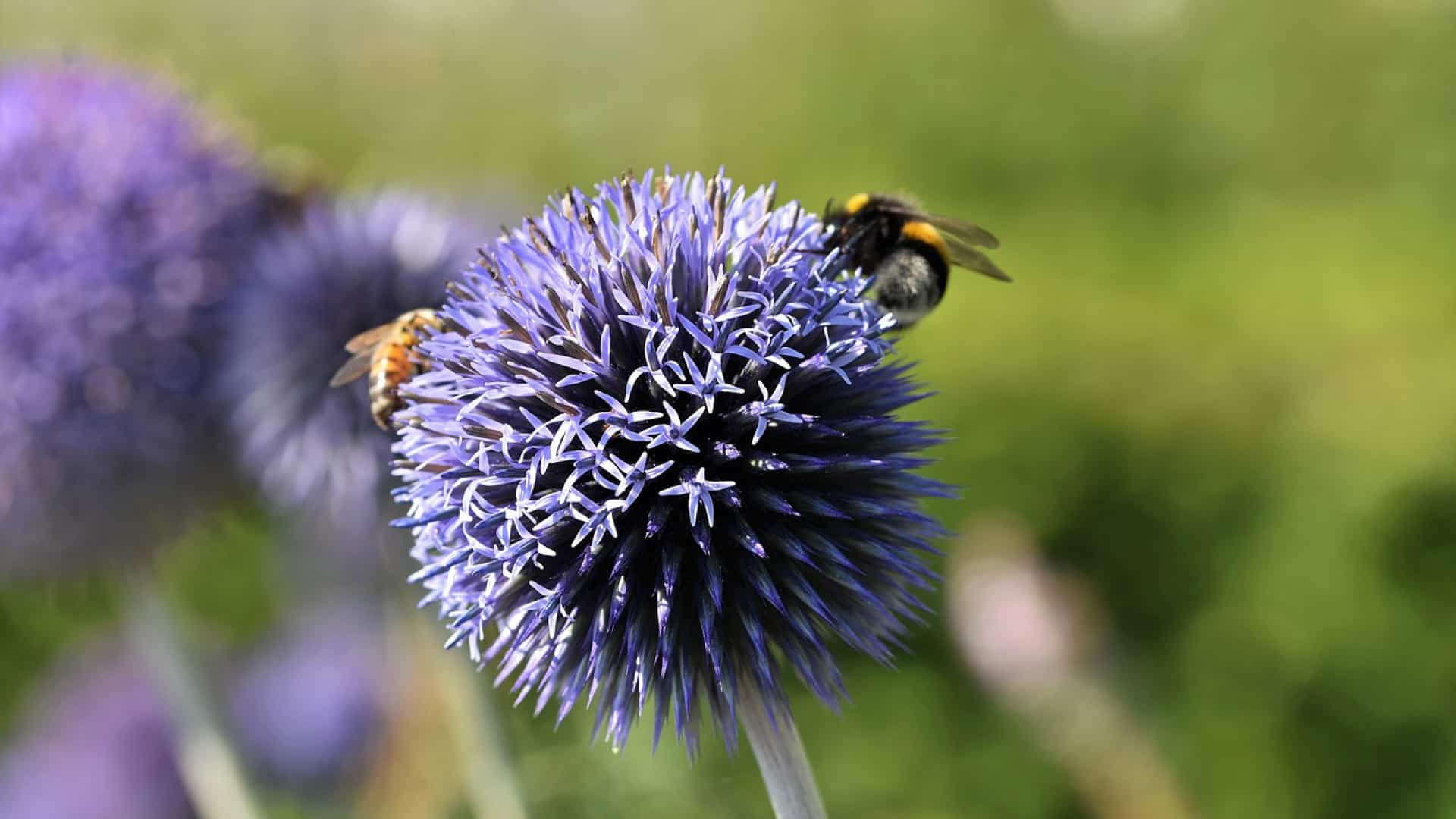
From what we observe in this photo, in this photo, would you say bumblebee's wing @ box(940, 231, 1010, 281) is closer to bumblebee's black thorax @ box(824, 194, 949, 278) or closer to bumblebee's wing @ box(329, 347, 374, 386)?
bumblebee's black thorax @ box(824, 194, 949, 278)

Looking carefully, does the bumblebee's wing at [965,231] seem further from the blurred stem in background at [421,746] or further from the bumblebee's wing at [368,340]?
the blurred stem in background at [421,746]

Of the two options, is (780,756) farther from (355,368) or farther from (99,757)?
(99,757)

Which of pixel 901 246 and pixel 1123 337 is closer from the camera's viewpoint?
pixel 901 246

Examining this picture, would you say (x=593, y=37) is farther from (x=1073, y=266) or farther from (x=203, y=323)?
(x=203, y=323)

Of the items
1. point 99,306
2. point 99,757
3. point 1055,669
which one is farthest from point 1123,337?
point 99,757

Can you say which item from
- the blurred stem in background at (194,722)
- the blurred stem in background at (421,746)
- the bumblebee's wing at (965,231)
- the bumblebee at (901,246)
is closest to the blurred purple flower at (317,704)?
the blurred stem in background at (421,746)

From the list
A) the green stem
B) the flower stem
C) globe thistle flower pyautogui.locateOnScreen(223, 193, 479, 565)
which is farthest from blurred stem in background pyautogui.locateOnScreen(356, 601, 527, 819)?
the flower stem
